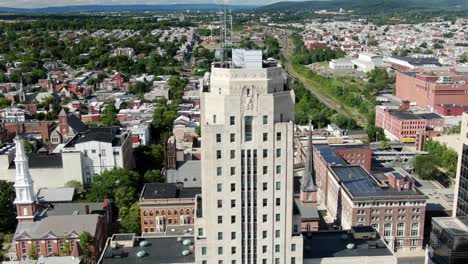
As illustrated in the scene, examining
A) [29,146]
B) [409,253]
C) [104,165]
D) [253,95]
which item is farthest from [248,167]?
[29,146]

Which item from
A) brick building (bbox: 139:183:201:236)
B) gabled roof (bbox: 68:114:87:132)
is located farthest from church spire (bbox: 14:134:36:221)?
Result: gabled roof (bbox: 68:114:87:132)

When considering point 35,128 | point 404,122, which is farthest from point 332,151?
point 35,128

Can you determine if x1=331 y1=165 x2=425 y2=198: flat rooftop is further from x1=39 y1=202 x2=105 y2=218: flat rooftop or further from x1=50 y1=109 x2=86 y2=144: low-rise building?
x1=50 y1=109 x2=86 y2=144: low-rise building

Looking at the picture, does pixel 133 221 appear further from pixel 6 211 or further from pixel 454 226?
pixel 454 226

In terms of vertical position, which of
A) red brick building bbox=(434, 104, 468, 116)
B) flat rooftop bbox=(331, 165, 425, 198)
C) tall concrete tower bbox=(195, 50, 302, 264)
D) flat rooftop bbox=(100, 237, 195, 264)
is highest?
tall concrete tower bbox=(195, 50, 302, 264)

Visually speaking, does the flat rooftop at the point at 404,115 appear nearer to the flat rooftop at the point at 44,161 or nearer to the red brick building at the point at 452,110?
the red brick building at the point at 452,110

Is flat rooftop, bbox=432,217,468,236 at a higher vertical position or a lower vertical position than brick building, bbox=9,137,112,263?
higher
